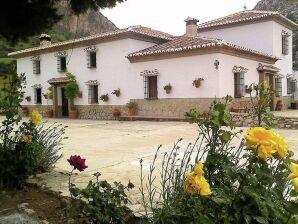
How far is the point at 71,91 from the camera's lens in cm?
2078

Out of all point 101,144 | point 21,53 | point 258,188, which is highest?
point 21,53

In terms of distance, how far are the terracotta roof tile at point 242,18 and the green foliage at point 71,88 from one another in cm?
888

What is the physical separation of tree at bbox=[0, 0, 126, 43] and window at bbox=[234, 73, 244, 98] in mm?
14337

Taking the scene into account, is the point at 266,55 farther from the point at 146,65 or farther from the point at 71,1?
the point at 71,1

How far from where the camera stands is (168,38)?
2055 centimetres

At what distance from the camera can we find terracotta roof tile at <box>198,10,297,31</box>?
1956 cm

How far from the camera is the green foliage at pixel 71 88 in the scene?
819 inches

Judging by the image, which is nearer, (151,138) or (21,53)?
(151,138)

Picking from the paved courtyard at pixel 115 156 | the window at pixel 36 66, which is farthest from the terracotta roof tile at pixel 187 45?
the window at pixel 36 66

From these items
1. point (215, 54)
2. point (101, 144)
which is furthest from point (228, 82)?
point (101, 144)

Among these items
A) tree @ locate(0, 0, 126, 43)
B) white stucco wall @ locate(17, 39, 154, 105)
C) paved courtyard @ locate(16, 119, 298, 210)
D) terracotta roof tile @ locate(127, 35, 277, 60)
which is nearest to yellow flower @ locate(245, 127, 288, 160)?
paved courtyard @ locate(16, 119, 298, 210)

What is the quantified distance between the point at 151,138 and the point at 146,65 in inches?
321

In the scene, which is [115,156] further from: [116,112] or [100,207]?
[116,112]

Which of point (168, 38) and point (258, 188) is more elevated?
point (168, 38)
